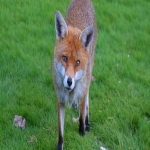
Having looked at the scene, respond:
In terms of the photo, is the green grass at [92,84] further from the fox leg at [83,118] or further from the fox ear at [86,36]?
the fox ear at [86,36]

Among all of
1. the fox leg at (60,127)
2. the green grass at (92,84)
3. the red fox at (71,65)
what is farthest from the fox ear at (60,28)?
the green grass at (92,84)

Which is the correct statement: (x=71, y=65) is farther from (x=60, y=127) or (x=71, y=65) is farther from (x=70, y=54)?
(x=60, y=127)

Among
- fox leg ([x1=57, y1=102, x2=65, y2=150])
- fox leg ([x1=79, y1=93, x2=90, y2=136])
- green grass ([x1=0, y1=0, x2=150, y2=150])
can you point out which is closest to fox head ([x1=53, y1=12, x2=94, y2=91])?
fox leg ([x1=57, y1=102, x2=65, y2=150])

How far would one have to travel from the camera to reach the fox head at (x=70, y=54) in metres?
4.93

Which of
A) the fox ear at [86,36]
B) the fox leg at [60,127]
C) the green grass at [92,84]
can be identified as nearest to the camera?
the fox ear at [86,36]

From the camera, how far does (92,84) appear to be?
725cm

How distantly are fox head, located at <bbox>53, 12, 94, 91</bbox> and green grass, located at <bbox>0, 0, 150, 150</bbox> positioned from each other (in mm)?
1197

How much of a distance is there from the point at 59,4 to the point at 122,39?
202 centimetres

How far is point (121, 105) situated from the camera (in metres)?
6.76

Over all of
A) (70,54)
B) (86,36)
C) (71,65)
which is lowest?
(71,65)

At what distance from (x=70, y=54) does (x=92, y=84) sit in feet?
7.64

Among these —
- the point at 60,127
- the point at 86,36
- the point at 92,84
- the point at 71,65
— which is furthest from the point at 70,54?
the point at 92,84

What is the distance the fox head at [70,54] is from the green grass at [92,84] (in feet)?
3.93

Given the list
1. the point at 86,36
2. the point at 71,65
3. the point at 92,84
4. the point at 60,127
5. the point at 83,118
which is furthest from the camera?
the point at 92,84
